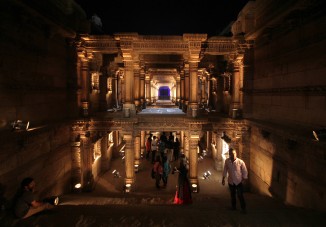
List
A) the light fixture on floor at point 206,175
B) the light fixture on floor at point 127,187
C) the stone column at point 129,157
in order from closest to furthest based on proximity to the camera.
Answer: the stone column at point 129,157, the light fixture on floor at point 127,187, the light fixture on floor at point 206,175

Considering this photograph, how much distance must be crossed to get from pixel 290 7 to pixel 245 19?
144 inches

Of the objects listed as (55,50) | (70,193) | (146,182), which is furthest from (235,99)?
(70,193)

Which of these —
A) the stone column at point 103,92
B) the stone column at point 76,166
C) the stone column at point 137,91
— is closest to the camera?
the stone column at point 76,166

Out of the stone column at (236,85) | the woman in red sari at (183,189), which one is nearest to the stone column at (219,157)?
the stone column at (236,85)

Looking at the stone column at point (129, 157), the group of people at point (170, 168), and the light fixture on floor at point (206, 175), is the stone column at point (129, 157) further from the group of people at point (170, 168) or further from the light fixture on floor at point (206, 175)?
the light fixture on floor at point (206, 175)

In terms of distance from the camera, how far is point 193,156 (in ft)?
33.3

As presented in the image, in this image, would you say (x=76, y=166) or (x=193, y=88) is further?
(x=193, y=88)

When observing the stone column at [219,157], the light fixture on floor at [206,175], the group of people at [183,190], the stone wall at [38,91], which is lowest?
the light fixture on floor at [206,175]

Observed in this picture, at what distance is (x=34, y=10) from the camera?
6047 millimetres

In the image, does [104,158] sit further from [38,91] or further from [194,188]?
[38,91]

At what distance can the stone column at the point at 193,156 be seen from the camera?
996cm

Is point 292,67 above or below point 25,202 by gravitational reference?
above

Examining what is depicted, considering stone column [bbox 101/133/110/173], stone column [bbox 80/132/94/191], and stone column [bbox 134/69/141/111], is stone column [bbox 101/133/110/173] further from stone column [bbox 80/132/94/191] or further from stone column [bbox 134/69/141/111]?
stone column [bbox 134/69/141/111]

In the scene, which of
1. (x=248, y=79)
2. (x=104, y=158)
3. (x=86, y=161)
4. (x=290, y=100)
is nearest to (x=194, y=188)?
(x=86, y=161)
